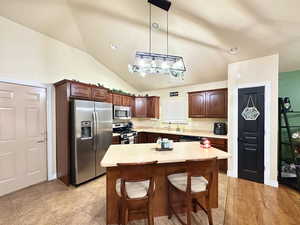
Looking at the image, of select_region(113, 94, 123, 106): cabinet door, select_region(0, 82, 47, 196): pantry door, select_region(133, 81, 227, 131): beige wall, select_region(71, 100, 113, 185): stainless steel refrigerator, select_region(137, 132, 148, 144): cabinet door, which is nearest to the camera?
select_region(0, 82, 47, 196): pantry door

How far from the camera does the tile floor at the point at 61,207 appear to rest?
2.07 meters

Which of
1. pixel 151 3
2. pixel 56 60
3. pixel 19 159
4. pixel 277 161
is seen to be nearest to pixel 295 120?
pixel 277 161

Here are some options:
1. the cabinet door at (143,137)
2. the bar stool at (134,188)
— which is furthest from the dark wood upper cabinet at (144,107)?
the bar stool at (134,188)

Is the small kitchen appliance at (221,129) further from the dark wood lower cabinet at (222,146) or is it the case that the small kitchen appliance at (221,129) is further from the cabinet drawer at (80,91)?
the cabinet drawer at (80,91)

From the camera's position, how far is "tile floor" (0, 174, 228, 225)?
6.79ft

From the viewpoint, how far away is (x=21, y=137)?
302 centimetres

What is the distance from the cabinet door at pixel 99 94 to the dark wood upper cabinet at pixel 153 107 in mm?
2070

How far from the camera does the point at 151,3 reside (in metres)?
2.43

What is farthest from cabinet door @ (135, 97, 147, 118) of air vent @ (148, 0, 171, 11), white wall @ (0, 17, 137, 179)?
air vent @ (148, 0, 171, 11)

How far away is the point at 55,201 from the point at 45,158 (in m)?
1.23

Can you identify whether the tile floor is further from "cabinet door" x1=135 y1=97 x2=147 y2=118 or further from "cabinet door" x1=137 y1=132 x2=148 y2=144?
"cabinet door" x1=135 y1=97 x2=147 y2=118

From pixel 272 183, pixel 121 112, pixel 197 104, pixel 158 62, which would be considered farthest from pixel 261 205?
pixel 121 112

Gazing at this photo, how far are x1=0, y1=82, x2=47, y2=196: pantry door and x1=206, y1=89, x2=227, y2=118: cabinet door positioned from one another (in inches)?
166

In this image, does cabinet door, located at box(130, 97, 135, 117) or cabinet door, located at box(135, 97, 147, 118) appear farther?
cabinet door, located at box(135, 97, 147, 118)
